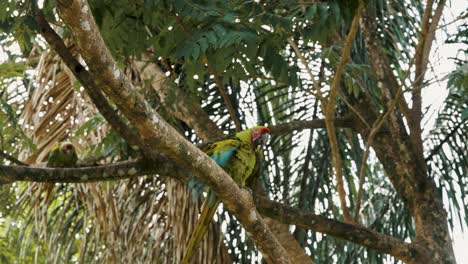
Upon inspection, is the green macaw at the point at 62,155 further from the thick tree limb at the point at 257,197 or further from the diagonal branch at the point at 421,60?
the diagonal branch at the point at 421,60

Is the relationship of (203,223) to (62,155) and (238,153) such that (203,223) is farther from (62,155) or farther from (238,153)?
(62,155)

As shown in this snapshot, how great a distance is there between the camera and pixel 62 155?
16.5 feet

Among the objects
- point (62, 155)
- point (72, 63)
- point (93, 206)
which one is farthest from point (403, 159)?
point (72, 63)

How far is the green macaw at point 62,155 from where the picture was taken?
4957 mm

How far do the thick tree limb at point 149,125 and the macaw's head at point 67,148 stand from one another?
1.42 m

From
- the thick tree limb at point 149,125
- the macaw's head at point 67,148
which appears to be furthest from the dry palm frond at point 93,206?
the thick tree limb at point 149,125

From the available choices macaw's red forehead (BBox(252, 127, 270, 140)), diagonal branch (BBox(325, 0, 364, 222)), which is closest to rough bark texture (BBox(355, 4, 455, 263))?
diagonal branch (BBox(325, 0, 364, 222))

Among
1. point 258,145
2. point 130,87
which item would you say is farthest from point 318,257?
point 130,87

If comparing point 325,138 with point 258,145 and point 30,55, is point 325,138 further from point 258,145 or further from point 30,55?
point 30,55

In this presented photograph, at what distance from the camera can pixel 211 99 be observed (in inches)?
222

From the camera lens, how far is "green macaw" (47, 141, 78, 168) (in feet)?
16.3

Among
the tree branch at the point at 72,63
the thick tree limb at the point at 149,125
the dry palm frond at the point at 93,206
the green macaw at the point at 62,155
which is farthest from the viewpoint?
the dry palm frond at the point at 93,206

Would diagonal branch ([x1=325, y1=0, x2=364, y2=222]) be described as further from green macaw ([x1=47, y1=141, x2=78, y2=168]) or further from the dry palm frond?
green macaw ([x1=47, y1=141, x2=78, y2=168])

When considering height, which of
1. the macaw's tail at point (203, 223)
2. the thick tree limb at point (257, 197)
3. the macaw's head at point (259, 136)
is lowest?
the macaw's tail at point (203, 223)
